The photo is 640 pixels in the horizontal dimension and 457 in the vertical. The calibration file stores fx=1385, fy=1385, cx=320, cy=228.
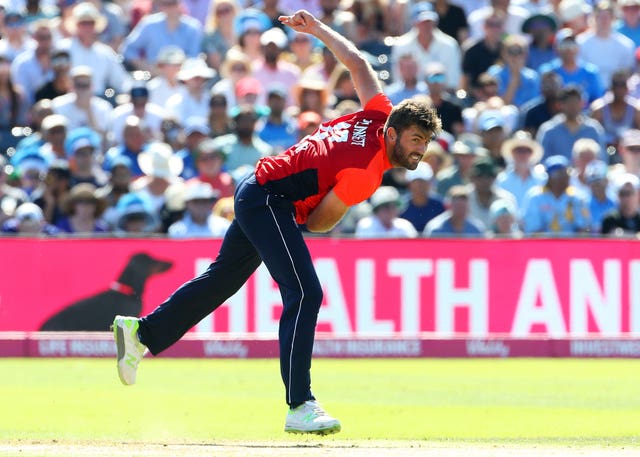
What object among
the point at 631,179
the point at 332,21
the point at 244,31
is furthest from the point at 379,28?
the point at 631,179

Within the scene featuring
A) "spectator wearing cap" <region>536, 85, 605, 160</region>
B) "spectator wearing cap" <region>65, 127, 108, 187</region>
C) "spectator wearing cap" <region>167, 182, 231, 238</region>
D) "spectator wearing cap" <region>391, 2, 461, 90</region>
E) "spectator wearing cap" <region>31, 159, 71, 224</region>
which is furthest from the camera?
"spectator wearing cap" <region>391, 2, 461, 90</region>

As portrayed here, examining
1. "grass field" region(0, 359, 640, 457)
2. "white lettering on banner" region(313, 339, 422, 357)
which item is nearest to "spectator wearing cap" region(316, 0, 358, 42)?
"white lettering on banner" region(313, 339, 422, 357)

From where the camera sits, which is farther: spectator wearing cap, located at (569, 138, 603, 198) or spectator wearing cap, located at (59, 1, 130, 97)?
spectator wearing cap, located at (59, 1, 130, 97)

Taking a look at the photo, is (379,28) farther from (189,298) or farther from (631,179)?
(189,298)

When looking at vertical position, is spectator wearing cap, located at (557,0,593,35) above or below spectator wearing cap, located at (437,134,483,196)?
above

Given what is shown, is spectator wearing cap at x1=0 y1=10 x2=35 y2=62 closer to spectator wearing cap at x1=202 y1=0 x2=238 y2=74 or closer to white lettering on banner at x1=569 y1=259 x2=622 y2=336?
spectator wearing cap at x1=202 y1=0 x2=238 y2=74

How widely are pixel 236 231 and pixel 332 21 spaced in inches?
354

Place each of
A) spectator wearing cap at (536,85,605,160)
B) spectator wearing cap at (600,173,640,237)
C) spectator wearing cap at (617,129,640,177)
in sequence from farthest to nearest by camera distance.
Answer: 1. spectator wearing cap at (536,85,605,160)
2. spectator wearing cap at (617,129,640,177)
3. spectator wearing cap at (600,173,640,237)

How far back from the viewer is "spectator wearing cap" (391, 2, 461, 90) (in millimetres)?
15585

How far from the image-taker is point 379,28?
53.9ft

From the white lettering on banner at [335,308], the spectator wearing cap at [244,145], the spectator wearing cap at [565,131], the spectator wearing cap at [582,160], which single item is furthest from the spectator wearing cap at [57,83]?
the spectator wearing cap at [582,160]

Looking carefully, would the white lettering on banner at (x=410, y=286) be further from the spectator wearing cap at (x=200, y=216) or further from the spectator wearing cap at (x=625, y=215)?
the spectator wearing cap at (x=625, y=215)

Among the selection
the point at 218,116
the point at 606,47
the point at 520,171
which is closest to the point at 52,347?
the point at 218,116

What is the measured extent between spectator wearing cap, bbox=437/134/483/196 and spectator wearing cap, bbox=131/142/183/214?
268cm
